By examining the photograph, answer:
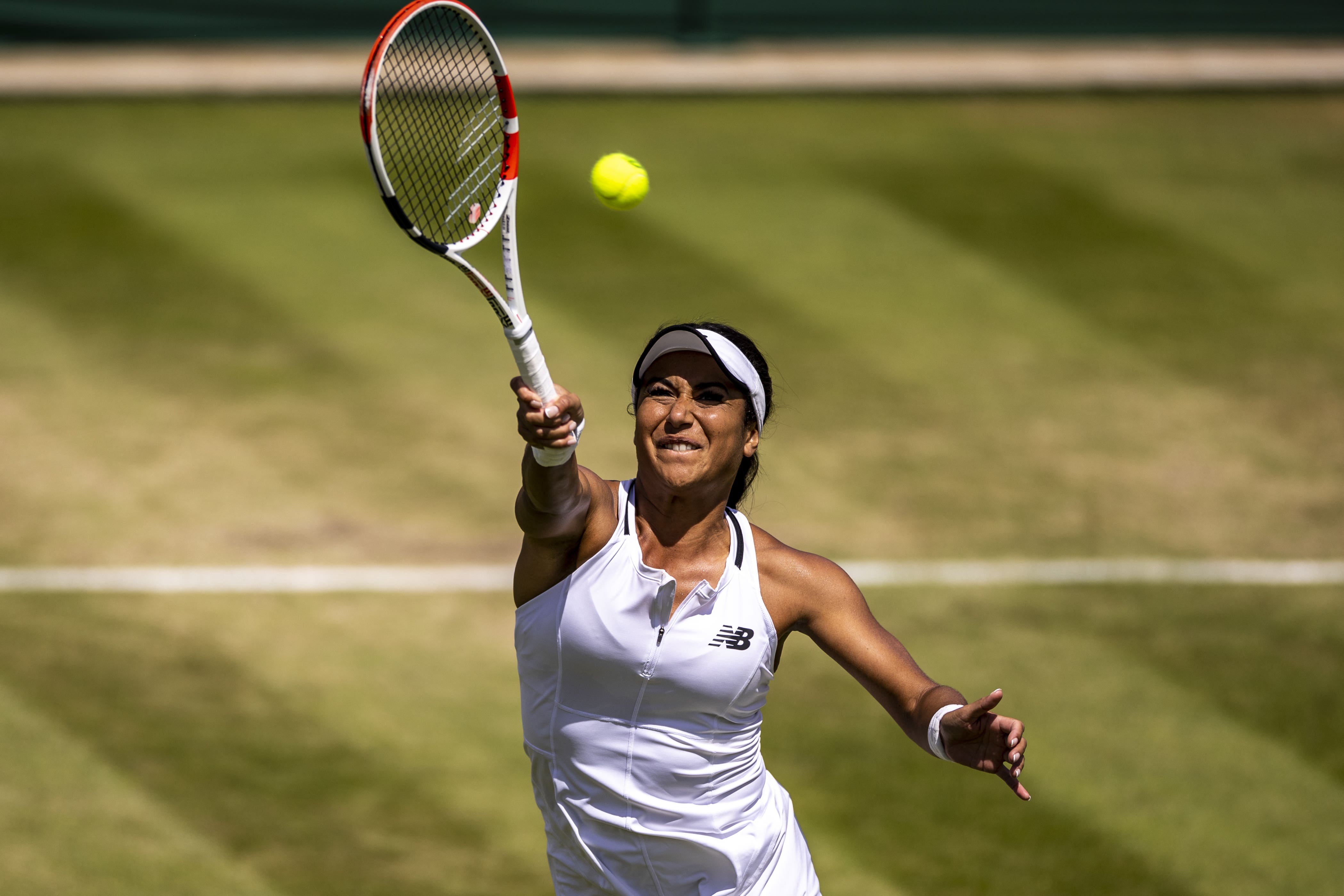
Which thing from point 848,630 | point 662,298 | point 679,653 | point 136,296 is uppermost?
point 662,298

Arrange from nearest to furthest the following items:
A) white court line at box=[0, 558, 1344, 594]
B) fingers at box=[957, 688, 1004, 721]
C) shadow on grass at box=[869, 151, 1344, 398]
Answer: fingers at box=[957, 688, 1004, 721], white court line at box=[0, 558, 1344, 594], shadow on grass at box=[869, 151, 1344, 398]

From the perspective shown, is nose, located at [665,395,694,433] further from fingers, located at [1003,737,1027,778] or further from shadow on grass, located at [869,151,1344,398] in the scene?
shadow on grass, located at [869,151,1344,398]

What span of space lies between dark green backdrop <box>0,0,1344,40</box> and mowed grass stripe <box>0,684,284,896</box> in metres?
7.99

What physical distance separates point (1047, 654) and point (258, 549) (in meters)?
3.89

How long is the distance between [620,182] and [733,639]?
1.49 meters

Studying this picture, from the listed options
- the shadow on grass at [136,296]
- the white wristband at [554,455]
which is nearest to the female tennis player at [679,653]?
the white wristband at [554,455]

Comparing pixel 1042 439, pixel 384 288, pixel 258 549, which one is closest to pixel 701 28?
pixel 384 288

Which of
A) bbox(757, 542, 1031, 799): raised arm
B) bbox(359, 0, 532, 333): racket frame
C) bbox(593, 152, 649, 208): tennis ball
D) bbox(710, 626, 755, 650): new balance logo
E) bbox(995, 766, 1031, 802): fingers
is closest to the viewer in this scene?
bbox(359, 0, 532, 333): racket frame

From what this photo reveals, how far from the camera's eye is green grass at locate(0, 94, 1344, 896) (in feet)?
21.8

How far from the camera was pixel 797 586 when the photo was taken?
4461 millimetres

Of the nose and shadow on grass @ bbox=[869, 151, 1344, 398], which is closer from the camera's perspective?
the nose

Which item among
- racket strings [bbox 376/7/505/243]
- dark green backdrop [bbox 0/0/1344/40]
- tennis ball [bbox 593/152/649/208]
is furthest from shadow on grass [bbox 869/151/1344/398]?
tennis ball [bbox 593/152/649/208]

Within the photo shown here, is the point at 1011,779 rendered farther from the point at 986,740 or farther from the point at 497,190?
the point at 497,190

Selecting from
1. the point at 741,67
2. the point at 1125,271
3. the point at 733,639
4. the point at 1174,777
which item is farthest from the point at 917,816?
the point at 741,67
